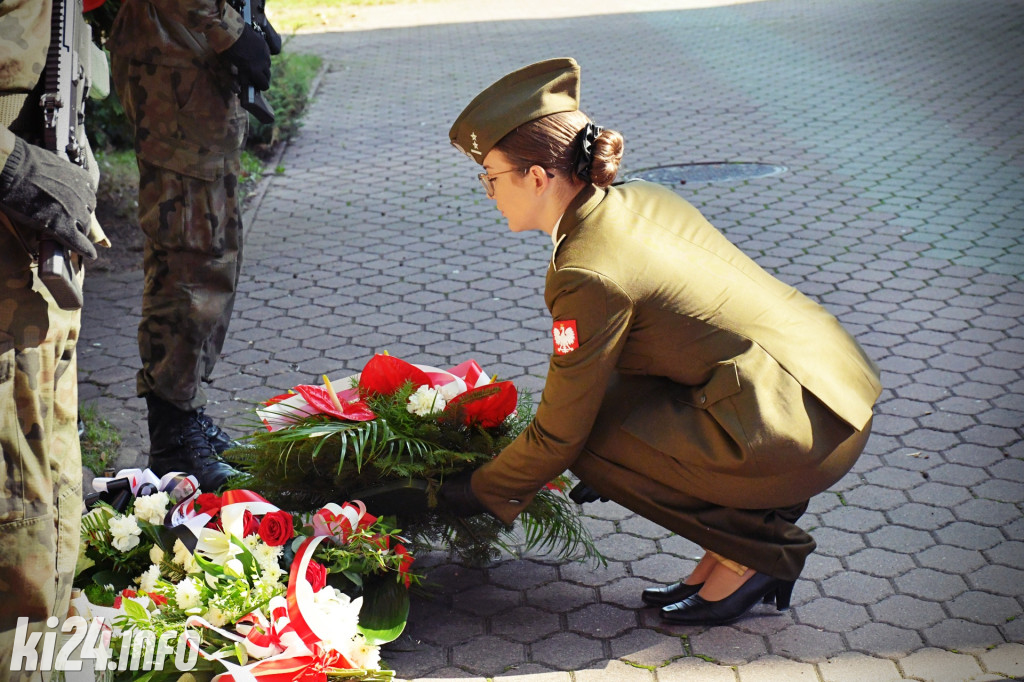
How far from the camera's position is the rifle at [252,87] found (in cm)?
346

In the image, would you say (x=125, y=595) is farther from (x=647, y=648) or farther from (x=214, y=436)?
(x=647, y=648)

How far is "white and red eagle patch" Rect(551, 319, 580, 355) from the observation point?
104 inches

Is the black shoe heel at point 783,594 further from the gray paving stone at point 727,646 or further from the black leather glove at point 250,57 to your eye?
the black leather glove at point 250,57

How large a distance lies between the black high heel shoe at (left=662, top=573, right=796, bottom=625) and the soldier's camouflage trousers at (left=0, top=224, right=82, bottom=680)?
161 centimetres

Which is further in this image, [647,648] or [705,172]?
[705,172]

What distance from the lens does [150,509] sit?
9.64ft

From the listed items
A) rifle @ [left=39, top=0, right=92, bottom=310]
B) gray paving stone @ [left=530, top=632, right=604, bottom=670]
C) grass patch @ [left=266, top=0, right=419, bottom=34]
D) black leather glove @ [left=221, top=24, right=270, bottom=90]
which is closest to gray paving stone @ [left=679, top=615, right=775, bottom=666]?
gray paving stone @ [left=530, top=632, right=604, bottom=670]

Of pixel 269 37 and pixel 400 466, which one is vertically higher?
pixel 269 37

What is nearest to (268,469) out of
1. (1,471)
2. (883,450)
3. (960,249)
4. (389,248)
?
(1,471)

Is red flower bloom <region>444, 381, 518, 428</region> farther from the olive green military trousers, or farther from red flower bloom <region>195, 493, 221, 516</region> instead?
red flower bloom <region>195, 493, 221, 516</region>

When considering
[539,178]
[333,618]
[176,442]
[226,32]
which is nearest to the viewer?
[333,618]

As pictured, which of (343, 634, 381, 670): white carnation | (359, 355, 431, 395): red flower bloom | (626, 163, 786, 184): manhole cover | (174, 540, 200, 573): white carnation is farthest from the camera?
(626, 163, 786, 184): manhole cover

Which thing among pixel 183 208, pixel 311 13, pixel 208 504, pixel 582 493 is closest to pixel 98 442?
pixel 183 208

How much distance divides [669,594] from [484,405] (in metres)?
0.76
